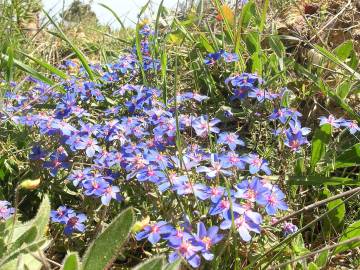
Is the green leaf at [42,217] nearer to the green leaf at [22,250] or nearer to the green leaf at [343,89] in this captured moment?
the green leaf at [22,250]

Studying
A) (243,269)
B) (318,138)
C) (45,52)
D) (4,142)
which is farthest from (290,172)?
(45,52)

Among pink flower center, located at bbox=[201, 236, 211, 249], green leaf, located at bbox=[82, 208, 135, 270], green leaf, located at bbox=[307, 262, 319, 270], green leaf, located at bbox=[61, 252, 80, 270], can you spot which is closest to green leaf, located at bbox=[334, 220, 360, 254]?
green leaf, located at bbox=[307, 262, 319, 270]

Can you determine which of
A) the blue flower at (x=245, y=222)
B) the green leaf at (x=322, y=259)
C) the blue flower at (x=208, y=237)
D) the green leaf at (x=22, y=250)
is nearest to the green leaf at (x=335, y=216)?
the green leaf at (x=322, y=259)

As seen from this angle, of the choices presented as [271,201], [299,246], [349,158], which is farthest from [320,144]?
[271,201]

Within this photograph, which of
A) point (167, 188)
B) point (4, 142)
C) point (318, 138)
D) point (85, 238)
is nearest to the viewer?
point (167, 188)

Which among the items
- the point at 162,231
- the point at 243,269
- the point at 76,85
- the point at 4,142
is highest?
the point at 76,85

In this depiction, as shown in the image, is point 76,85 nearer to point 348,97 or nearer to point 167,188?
point 167,188

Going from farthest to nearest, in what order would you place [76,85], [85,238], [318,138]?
[76,85]
[318,138]
[85,238]
